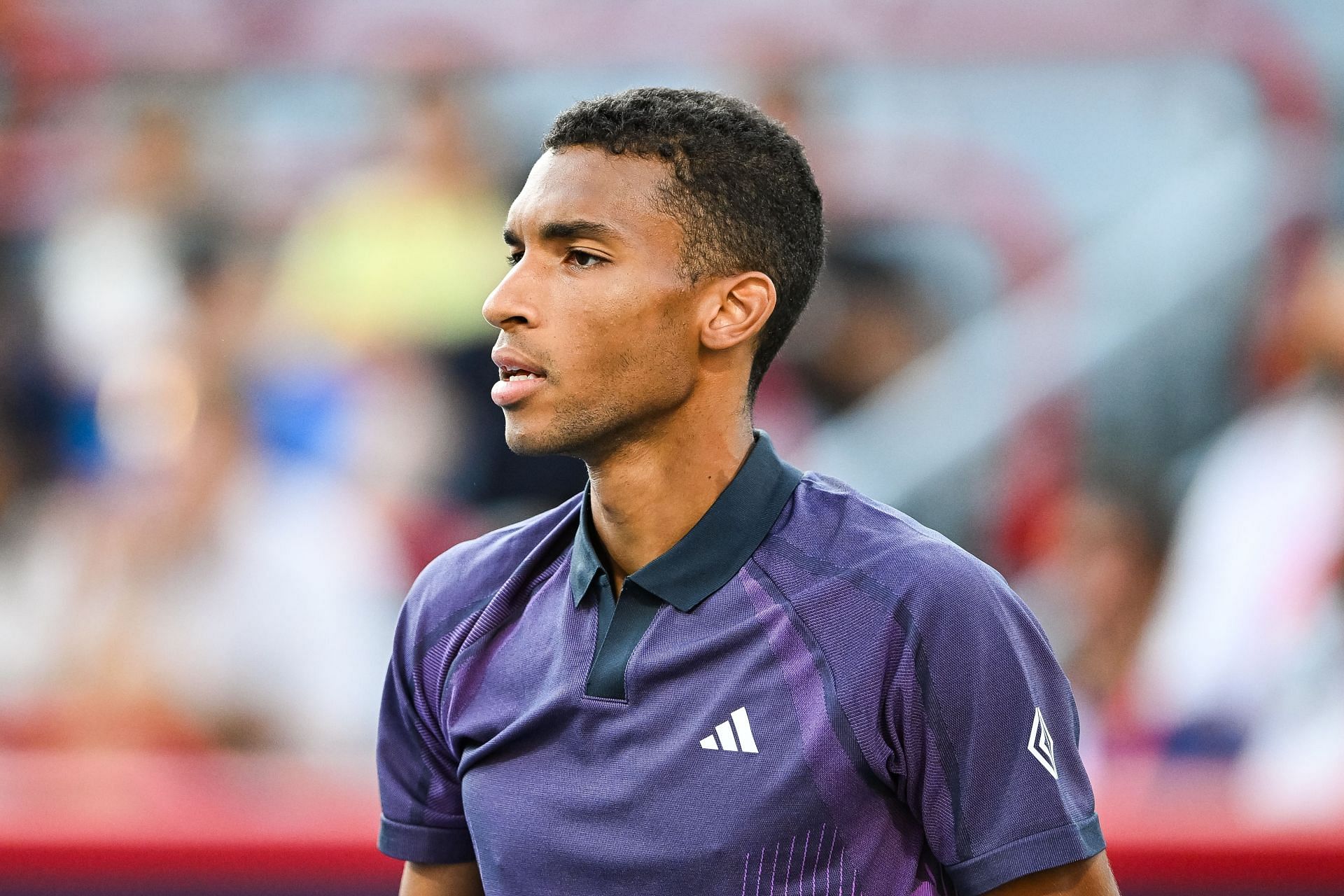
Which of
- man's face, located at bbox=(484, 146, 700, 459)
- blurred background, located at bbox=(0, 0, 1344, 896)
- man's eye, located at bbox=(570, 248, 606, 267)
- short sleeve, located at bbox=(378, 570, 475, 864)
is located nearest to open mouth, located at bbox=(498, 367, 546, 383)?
man's face, located at bbox=(484, 146, 700, 459)

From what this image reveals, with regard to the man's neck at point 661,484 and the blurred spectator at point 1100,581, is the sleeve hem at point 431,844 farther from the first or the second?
the blurred spectator at point 1100,581

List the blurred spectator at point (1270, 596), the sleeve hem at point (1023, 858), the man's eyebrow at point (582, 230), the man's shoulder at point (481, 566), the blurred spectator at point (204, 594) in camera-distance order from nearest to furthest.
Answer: the sleeve hem at point (1023, 858), the man's eyebrow at point (582, 230), the man's shoulder at point (481, 566), the blurred spectator at point (1270, 596), the blurred spectator at point (204, 594)

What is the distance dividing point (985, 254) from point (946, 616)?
4347mm

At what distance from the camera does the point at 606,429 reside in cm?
196

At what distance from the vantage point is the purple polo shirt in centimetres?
179

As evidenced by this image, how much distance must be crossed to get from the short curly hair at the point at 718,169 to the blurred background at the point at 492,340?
2021mm

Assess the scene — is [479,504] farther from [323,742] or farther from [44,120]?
[44,120]

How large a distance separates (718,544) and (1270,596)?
3.24 meters

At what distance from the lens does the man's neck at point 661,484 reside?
202 cm

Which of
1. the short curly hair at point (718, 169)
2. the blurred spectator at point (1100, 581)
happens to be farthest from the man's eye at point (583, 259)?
the blurred spectator at point (1100, 581)

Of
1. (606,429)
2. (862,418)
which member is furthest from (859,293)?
(606,429)

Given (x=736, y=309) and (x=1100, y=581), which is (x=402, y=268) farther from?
(x=736, y=309)

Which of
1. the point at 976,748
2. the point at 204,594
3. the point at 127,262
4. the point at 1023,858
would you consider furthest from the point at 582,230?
the point at 127,262

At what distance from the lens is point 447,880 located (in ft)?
7.13
